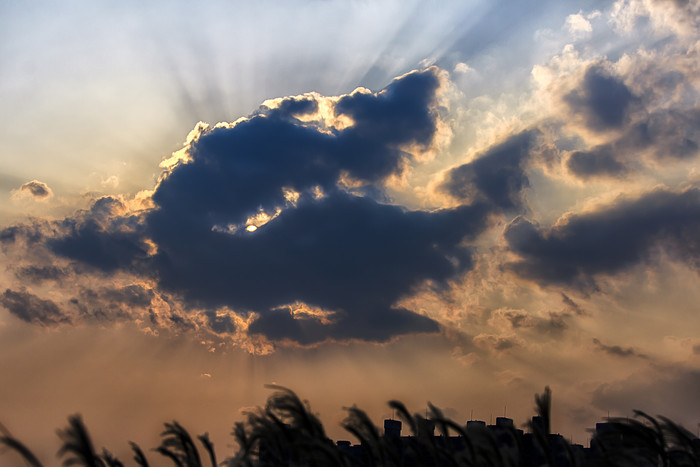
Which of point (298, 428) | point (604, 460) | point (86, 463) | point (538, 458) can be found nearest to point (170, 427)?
point (298, 428)

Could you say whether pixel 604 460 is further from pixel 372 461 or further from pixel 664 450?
pixel 372 461

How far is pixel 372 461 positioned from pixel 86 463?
13.9 meters

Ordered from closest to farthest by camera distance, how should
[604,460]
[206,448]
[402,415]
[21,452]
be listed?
[21,452]
[604,460]
[402,415]
[206,448]

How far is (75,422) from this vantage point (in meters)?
22.8

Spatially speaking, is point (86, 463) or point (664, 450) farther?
point (664, 450)

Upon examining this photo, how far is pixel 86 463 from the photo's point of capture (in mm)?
23281

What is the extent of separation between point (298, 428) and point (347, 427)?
242cm

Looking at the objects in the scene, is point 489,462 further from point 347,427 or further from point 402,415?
point 347,427

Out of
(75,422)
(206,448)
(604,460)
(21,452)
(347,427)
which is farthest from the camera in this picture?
(206,448)


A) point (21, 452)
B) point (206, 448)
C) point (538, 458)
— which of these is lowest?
point (21, 452)

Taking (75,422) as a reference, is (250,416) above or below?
above

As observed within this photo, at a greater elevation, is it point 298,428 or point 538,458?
point 538,458

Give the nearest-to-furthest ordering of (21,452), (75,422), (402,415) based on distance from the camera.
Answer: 1. (21,452)
2. (75,422)
3. (402,415)

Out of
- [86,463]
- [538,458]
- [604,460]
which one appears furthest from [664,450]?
[538,458]
